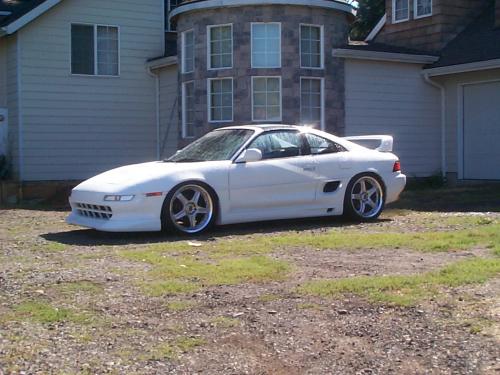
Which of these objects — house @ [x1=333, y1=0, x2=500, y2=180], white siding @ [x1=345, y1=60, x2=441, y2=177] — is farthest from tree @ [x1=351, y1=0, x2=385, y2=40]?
white siding @ [x1=345, y1=60, x2=441, y2=177]

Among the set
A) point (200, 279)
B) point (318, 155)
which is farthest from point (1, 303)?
point (318, 155)

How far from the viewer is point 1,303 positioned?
5.95m

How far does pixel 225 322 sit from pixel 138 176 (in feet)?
13.6

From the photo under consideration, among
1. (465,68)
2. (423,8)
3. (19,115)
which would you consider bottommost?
(19,115)

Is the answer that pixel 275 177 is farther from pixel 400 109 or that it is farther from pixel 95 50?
pixel 95 50

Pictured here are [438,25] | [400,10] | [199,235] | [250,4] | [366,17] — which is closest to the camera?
[199,235]

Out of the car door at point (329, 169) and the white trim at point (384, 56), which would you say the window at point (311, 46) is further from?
the car door at point (329, 169)

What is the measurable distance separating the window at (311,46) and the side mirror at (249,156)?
21.6 feet

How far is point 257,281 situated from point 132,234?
11.3 ft

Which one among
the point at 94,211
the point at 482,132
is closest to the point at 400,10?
the point at 482,132

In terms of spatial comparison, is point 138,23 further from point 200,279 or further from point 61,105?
point 200,279

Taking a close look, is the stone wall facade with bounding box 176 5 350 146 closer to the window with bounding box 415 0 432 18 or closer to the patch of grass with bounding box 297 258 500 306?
the window with bounding box 415 0 432 18

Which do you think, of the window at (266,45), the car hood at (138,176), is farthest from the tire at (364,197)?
the window at (266,45)

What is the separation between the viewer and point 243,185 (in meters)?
9.84
